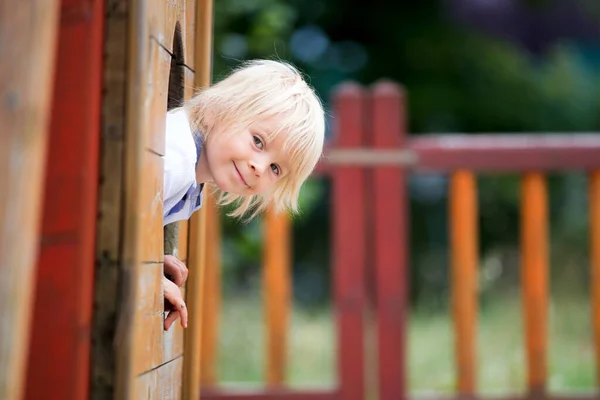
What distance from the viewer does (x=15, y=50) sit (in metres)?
1.00

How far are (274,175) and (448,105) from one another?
19.8 feet

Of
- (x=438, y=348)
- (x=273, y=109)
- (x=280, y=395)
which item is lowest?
(x=280, y=395)

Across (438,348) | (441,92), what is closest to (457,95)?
(441,92)

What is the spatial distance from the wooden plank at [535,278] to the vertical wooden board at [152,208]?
100 inches

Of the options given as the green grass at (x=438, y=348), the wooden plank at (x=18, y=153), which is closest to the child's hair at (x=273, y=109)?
the wooden plank at (x=18, y=153)

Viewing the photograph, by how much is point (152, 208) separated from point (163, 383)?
38 centimetres

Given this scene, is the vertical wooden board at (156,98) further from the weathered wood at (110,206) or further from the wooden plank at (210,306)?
the wooden plank at (210,306)

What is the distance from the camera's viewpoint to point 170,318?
1.69 metres

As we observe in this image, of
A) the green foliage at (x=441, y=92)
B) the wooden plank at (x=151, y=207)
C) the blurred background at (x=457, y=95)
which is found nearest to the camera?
the wooden plank at (x=151, y=207)

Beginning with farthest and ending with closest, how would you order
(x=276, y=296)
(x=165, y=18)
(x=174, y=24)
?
(x=276, y=296) < (x=174, y=24) < (x=165, y=18)

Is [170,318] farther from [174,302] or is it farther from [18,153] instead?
[18,153]

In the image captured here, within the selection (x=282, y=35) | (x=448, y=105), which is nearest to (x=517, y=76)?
(x=448, y=105)

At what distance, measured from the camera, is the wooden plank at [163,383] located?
1398 mm

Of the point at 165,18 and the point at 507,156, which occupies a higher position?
the point at 507,156
